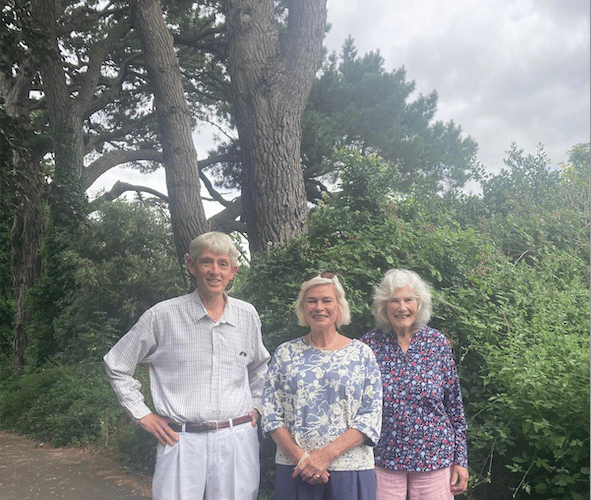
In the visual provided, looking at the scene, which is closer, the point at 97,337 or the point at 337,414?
the point at 337,414

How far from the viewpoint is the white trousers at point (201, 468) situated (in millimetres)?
2623

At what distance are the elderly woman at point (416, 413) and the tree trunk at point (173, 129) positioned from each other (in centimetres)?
578

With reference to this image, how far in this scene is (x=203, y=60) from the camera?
13750mm

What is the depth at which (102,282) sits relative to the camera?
10469 millimetres

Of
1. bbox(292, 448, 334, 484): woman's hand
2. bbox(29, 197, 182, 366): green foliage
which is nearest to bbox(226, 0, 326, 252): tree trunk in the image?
bbox(29, 197, 182, 366): green foliage

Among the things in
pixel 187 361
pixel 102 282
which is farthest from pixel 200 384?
pixel 102 282

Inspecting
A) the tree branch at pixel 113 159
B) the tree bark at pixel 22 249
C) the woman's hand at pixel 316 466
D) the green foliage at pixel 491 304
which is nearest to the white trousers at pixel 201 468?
the woman's hand at pixel 316 466

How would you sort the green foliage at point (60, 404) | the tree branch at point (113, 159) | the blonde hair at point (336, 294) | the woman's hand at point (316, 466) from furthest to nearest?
1. the tree branch at point (113, 159)
2. the green foliage at point (60, 404)
3. the blonde hair at point (336, 294)
4. the woman's hand at point (316, 466)

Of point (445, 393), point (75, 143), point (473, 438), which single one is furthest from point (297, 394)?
point (75, 143)

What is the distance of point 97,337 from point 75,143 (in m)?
3.97

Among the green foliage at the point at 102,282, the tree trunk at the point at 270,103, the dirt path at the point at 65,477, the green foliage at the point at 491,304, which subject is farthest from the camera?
the green foliage at the point at 102,282

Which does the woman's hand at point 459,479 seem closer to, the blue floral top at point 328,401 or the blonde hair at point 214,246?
the blue floral top at point 328,401

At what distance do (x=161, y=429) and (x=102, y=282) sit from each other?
8.25m

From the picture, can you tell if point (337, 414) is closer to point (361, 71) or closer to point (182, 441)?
point (182, 441)
